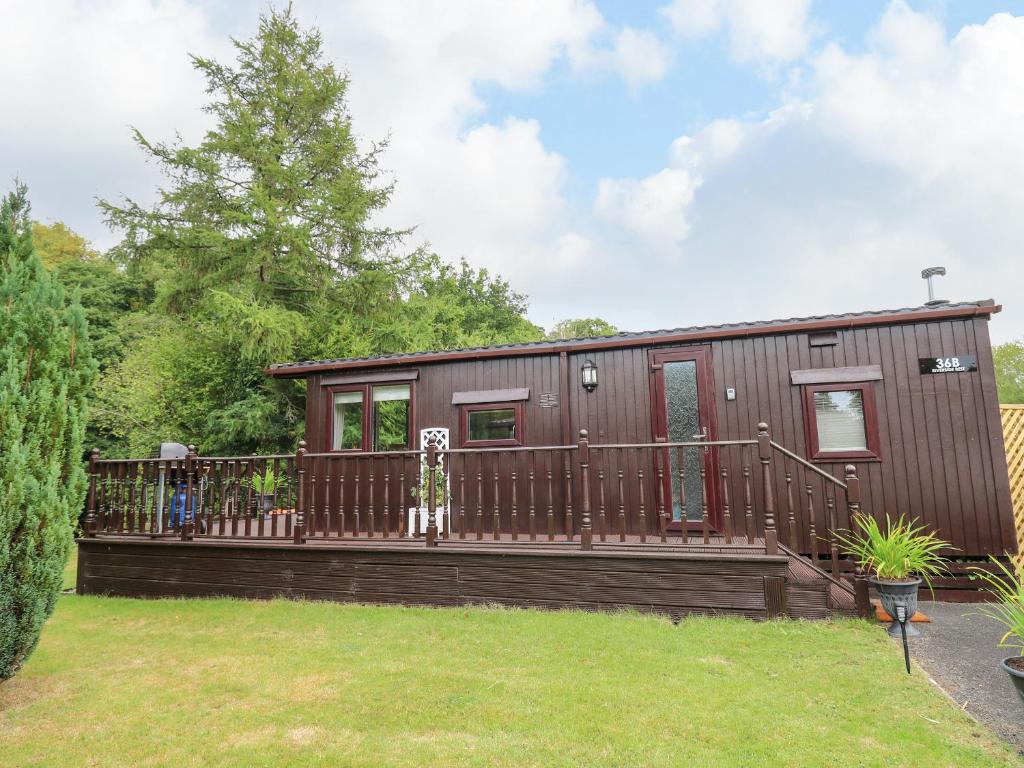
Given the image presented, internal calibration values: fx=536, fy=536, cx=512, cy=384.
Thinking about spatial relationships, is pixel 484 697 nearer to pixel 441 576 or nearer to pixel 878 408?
pixel 441 576

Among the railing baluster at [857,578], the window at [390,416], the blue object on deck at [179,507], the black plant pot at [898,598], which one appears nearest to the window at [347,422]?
the window at [390,416]

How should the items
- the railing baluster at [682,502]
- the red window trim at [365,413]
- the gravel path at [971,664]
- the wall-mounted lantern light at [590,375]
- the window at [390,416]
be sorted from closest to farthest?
Answer: the gravel path at [971,664] → the railing baluster at [682,502] → the wall-mounted lantern light at [590,375] → the red window trim at [365,413] → the window at [390,416]

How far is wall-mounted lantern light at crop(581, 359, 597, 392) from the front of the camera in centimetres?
591

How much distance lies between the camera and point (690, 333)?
5590mm

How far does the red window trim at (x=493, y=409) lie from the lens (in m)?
6.12

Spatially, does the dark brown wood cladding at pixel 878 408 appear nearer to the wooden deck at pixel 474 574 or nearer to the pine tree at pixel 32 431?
the wooden deck at pixel 474 574

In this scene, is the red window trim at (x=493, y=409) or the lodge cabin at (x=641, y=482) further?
the red window trim at (x=493, y=409)

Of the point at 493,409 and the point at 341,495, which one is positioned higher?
the point at 493,409

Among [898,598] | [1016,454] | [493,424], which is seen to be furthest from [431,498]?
[1016,454]

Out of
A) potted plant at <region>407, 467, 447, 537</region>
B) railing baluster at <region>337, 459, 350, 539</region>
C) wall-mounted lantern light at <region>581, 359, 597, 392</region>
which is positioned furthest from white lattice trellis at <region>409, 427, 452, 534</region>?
wall-mounted lantern light at <region>581, 359, 597, 392</region>

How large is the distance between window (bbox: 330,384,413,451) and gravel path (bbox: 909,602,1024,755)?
5.15m

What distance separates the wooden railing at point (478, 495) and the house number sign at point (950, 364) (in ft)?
4.60

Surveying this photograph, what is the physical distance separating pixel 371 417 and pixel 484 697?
4.36 m

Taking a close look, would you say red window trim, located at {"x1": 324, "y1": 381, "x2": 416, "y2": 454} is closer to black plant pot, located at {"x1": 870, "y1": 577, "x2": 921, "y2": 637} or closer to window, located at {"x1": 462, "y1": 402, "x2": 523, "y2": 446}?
window, located at {"x1": 462, "y1": 402, "x2": 523, "y2": 446}
